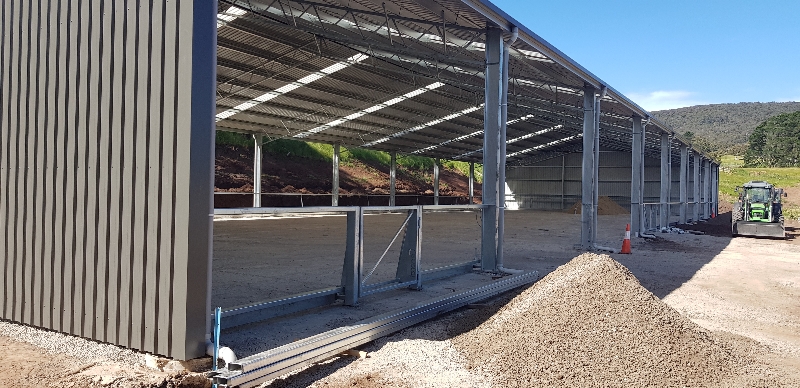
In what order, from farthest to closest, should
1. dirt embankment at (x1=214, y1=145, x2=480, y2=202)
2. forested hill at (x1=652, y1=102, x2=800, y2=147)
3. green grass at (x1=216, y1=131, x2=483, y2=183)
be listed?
forested hill at (x1=652, y1=102, x2=800, y2=147) → green grass at (x1=216, y1=131, x2=483, y2=183) → dirt embankment at (x1=214, y1=145, x2=480, y2=202)

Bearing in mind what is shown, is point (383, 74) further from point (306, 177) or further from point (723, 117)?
point (723, 117)

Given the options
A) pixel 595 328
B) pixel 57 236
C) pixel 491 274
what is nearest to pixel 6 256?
pixel 57 236

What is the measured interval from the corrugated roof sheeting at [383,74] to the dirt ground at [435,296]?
523 cm

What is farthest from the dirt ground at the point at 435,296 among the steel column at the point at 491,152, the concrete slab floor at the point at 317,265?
the steel column at the point at 491,152

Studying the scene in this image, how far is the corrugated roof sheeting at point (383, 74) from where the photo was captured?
1418cm

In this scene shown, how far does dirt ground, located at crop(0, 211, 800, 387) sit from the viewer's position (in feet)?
17.3

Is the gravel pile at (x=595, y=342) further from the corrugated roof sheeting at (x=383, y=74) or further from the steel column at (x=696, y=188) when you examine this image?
the steel column at (x=696, y=188)

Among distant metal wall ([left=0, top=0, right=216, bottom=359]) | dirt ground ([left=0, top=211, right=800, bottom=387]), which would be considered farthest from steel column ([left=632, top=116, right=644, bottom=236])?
distant metal wall ([left=0, top=0, right=216, bottom=359])

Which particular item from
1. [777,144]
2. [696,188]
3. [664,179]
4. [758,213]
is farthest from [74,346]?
[777,144]

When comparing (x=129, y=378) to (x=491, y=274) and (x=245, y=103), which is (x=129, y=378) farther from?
(x=245, y=103)

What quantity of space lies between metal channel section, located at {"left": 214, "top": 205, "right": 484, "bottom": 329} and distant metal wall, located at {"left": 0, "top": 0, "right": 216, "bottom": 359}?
636 millimetres

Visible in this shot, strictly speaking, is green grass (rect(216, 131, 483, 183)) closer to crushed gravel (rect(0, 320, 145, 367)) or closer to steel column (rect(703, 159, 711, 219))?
steel column (rect(703, 159, 711, 219))

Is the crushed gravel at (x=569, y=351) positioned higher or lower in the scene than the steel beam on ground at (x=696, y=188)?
lower

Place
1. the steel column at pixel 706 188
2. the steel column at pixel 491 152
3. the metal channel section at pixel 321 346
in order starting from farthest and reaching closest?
the steel column at pixel 706 188 < the steel column at pixel 491 152 < the metal channel section at pixel 321 346
